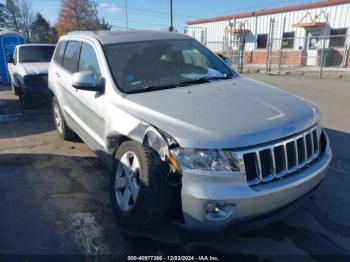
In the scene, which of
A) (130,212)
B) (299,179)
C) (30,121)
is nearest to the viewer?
(299,179)

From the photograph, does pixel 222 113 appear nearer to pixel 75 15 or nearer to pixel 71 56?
pixel 71 56

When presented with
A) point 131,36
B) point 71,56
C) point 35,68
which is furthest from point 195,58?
point 35,68

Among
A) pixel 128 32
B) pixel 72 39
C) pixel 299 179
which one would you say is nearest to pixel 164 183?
pixel 299 179

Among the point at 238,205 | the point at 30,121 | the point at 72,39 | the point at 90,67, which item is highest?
the point at 72,39

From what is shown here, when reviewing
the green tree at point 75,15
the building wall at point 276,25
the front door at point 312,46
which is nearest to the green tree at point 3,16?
the green tree at point 75,15

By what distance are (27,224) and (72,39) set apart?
3007 mm

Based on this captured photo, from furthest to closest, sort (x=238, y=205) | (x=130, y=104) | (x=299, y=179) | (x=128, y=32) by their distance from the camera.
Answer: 1. (x=128, y=32)
2. (x=130, y=104)
3. (x=299, y=179)
4. (x=238, y=205)

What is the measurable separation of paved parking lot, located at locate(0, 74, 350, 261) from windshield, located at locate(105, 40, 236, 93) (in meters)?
1.45

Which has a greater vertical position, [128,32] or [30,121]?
[128,32]

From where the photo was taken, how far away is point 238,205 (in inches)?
93.7

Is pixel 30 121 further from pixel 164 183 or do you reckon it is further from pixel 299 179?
pixel 299 179

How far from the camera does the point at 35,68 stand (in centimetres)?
880

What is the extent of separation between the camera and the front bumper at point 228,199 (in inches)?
93.3

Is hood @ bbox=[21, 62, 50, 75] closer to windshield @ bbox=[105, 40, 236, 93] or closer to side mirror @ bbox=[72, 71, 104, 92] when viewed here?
windshield @ bbox=[105, 40, 236, 93]
